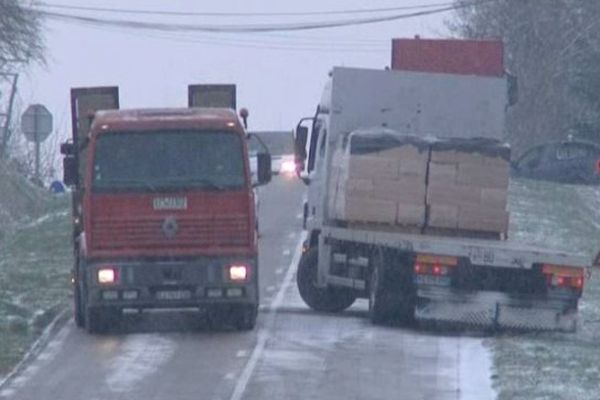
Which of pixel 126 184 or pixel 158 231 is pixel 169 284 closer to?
pixel 158 231

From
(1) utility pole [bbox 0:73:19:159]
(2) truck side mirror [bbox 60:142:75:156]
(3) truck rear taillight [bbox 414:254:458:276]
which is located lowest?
(1) utility pole [bbox 0:73:19:159]

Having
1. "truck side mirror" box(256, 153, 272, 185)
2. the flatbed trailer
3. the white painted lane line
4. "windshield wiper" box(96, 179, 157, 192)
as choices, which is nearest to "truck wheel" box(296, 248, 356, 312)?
the white painted lane line

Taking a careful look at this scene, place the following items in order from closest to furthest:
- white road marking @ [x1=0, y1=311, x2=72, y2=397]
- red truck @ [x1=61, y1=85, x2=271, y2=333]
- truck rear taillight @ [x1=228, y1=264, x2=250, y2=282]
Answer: white road marking @ [x1=0, y1=311, x2=72, y2=397] < red truck @ [x1=61, y1=85, x2=271, y2=333] < truck rear taillight @ [x1=228, y1=264, x2=250, y2=282]

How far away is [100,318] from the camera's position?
23.4 m

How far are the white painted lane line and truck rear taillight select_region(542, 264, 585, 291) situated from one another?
3.17 metres

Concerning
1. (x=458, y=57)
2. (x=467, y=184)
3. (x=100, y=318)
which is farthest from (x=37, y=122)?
(x=100, y=318)

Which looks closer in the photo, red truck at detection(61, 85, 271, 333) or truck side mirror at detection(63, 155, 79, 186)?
red truck at detection(61, 85, 271, 333)

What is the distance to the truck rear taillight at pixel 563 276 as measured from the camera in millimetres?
22792

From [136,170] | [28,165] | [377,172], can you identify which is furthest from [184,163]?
[28,165]

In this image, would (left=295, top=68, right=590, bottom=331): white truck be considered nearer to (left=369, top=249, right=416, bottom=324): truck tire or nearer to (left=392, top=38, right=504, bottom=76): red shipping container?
(left=369, top=249, right=416, bottom=324): truck tire

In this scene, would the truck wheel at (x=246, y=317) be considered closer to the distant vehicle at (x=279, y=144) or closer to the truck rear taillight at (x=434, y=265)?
the truck rear taillight at (x=434, y=265)

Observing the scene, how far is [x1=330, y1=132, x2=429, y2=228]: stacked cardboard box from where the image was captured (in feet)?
80.1

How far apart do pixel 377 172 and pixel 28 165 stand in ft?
104

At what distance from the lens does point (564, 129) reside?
6625cm
